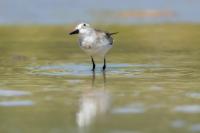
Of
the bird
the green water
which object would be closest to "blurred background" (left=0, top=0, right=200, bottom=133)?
the green water

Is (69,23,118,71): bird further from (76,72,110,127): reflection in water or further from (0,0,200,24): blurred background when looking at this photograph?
(0,0,200,24): blurred background

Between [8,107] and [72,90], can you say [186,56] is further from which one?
[8,107]

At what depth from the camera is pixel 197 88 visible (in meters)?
10.7

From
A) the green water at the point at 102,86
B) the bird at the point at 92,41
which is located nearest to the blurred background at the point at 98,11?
the green water at the point at 102,86

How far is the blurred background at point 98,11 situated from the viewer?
71.5ft

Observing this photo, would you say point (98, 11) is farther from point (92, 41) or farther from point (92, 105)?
point (92, 105)

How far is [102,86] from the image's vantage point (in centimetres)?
1106

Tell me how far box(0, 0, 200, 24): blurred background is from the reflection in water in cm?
1087

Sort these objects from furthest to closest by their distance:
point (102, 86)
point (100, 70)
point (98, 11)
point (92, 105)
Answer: point (98, 11), point (100, 70), point (102, 86), point (92, 105)

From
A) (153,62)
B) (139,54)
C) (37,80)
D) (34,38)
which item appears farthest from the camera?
(34,38)

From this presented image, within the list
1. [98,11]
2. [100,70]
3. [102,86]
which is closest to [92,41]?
[100,70]

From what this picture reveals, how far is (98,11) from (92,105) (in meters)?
13.8

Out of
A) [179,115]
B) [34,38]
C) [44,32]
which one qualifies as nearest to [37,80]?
[179,115]

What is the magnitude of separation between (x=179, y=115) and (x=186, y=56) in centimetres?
585
